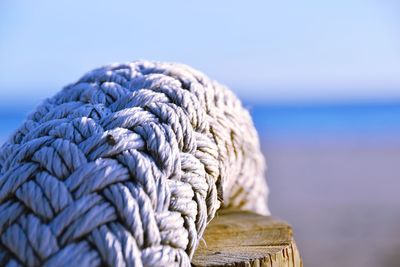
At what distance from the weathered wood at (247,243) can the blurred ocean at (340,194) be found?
70 cm

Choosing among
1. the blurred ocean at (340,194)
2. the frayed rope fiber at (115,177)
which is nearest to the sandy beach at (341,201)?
the blurred ocean at (340,194)

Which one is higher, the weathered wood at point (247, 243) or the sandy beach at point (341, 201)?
the weathered wood at point (247, 243)

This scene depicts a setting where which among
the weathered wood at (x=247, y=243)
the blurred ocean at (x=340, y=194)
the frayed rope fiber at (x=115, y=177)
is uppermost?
the frayed rope fiber at (x=115, y=177)

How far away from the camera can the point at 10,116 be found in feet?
73.6

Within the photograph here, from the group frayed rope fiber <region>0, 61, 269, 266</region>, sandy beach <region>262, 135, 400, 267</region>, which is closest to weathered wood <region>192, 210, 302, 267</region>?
frayed rope fiber <region>0, 61, 269, 266</region>

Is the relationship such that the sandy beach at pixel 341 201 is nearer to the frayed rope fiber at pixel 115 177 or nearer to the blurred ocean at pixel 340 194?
the blurred ocean at pixel 340 194

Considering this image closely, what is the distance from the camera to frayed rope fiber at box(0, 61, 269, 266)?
0.83 metres

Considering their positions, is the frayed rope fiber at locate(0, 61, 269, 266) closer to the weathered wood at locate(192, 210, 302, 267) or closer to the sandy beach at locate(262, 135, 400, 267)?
the weathered wood at locate(192, 210, 302, 267)

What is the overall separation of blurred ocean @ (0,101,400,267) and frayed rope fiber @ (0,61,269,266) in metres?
0.70

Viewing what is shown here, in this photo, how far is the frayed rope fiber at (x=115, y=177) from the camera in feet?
2.71

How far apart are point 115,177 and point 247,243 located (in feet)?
1.58

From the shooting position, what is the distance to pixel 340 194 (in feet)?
21.9

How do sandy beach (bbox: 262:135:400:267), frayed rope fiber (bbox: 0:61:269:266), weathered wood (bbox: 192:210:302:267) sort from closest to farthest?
1. frayed rope fiber (bbox: 0:61:269:266)
2. weathered wood (bbox: 192:210:302:267)
3. sandy beach (bbox: 262:135:400:267)

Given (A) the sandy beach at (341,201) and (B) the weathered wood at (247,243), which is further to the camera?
(A) the sandy beach at (341,201)
